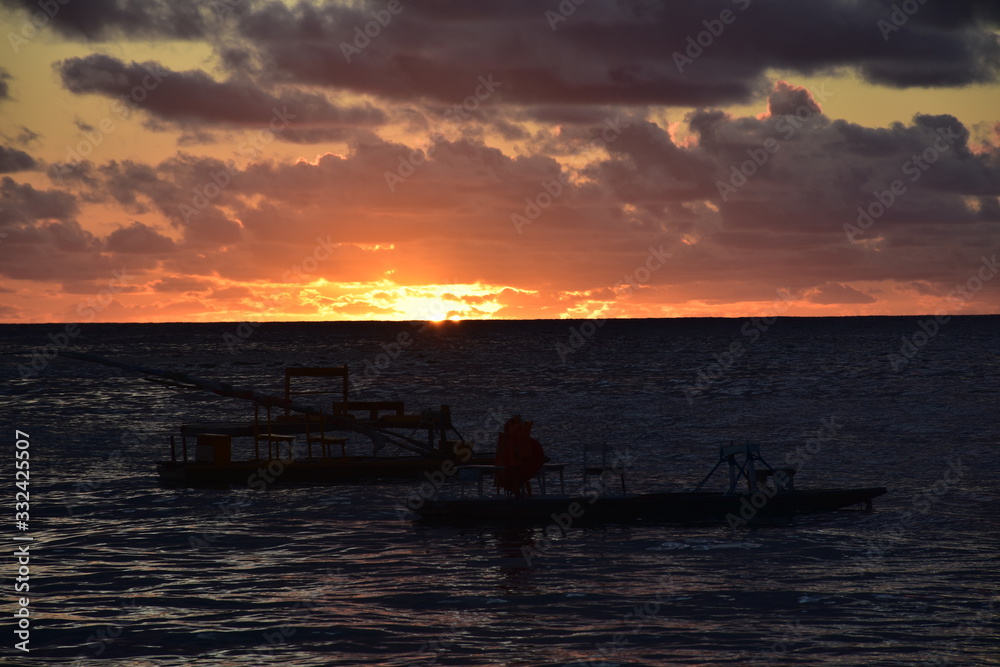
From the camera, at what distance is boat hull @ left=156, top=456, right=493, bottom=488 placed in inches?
1282

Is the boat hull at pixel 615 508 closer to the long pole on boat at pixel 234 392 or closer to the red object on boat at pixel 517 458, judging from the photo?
the red object on boat at pixel 517 458

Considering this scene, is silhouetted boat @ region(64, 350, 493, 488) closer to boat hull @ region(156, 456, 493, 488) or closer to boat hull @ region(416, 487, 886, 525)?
boat hull @ region(156, 456, 493, 488)

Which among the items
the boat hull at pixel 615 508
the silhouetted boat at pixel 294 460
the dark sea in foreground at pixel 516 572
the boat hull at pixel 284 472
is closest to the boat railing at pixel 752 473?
the boat hull at pixel 615 508

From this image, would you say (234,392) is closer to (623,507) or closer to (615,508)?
(615,508)

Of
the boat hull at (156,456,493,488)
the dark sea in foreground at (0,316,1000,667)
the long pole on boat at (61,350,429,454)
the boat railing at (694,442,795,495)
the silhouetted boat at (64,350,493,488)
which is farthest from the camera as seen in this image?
the boat hull at (156,456,493,488)

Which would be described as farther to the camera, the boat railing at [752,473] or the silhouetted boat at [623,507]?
the boat railing at [752,473]

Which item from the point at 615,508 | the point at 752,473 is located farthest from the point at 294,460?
the point at 752,473

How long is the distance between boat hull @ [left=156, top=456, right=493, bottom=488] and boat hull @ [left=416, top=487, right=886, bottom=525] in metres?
8.17

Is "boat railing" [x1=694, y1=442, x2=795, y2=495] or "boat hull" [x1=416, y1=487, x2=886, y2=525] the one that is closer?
"boat hull" [x1=416, y1=487, x2=886, y2=525]

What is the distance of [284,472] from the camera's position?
32.9m

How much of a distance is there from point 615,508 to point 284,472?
1213 centimetres

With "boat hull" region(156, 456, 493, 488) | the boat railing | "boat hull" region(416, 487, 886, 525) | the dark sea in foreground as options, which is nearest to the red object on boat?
"boat hull" region(416, 487, 886, 525)

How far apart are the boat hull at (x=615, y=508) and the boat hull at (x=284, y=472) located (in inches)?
322

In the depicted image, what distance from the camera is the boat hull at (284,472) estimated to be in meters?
32.6
